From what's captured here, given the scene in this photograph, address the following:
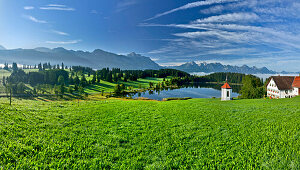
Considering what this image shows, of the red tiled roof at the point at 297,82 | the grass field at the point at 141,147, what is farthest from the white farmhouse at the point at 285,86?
the grass field at the point at 141,147

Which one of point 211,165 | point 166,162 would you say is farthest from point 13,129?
point 211,165

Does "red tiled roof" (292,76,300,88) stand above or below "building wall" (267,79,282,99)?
above

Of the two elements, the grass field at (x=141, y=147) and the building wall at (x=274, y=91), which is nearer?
the grass field at (x=141, y=147)

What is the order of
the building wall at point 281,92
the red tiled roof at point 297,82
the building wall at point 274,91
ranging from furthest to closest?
the building wall at point 274,91 < the building wall at point 281,92 < the red tiled roof at point 297,82

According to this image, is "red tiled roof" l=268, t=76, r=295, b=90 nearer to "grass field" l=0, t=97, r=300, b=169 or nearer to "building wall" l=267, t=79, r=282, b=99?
"building wall" l=267, t=79, r=282, b=99

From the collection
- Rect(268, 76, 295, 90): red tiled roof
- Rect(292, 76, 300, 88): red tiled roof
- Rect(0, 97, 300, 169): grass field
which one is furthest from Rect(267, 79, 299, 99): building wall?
Rect(0, 97, 300, 169): grass field

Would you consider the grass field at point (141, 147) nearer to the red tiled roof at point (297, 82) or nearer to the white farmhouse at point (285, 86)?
the red tiled roof at point (297, 82)

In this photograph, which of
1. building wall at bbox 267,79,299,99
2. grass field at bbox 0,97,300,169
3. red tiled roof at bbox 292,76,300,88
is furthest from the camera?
building wall at bbox 267,79,299,99

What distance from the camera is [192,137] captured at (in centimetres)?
863

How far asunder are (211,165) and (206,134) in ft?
11.4

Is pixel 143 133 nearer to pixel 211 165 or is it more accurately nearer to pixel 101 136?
pixel 101 136

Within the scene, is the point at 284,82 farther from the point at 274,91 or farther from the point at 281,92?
the point at 281,92

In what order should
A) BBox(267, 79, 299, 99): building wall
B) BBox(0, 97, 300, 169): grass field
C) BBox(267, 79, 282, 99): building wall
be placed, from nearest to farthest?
BBox(0, 97, 300, 169): grass field → BBox(267, 79, 299, 99): building wall → BBox(267, 79, 282, 99): building wall

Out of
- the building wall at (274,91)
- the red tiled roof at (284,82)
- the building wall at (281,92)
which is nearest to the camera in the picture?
the building wall at (281,92)
